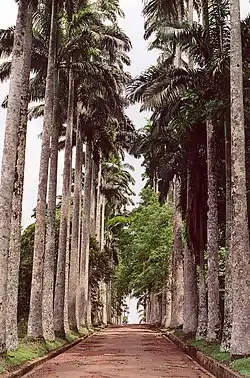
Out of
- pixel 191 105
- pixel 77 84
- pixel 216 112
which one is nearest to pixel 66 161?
pixel 77 84

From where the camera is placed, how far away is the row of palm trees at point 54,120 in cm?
1410

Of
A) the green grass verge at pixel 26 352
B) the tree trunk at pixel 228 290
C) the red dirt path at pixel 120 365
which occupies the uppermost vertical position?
the tree trunk at pixel 228 290

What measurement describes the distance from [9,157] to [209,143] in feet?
25.5

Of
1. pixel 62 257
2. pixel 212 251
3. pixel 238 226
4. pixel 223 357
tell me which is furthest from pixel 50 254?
pixel 238 226

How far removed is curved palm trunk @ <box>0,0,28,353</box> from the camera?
41.0 ft

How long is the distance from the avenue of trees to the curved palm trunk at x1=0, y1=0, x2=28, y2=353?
0.02 m

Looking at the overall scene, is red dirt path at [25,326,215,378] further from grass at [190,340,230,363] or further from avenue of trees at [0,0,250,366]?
avenue of trees at [0,0,250,366]

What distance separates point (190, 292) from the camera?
22969 mm

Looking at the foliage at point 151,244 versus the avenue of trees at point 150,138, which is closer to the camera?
the avenue of trees at point 150,138

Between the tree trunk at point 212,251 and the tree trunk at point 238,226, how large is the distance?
419cm

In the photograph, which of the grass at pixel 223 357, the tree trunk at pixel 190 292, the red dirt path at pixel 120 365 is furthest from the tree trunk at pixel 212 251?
the tree trunk at pixel 190 292

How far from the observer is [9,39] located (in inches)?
808

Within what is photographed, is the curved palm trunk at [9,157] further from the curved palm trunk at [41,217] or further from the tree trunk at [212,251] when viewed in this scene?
the tree trunk at [212,251]

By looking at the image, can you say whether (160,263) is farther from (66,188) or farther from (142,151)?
(66,188)
